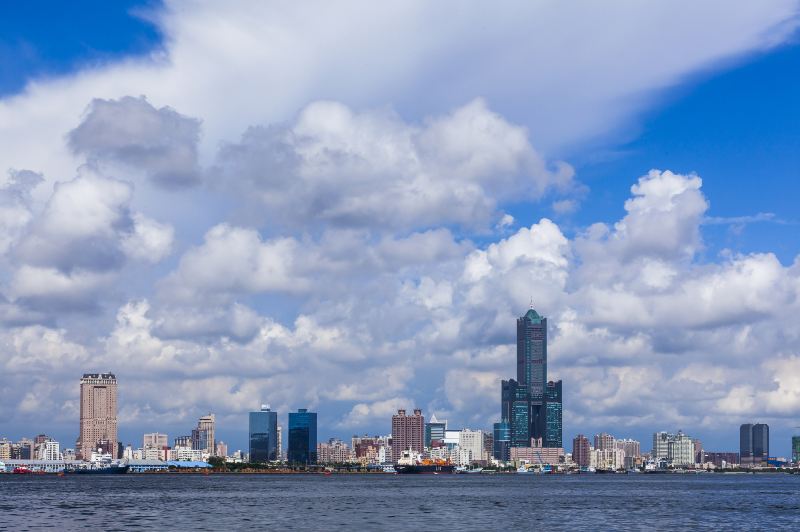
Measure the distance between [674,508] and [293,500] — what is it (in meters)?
66.0

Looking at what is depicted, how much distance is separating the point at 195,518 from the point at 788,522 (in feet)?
241

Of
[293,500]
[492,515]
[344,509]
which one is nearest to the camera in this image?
[492,515]

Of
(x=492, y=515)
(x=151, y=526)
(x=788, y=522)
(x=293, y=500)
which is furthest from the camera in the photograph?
(x=293, y=500)

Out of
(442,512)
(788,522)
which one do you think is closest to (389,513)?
(442,512)

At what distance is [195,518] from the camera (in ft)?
427

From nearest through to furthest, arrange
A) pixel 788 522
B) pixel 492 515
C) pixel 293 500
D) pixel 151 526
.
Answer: pixel 151 526, pixel 788 522, pixel 492 515, pixel 293 500

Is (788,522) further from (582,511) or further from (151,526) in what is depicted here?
(151,526)

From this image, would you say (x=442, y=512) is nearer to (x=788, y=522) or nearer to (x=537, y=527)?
(x=537, y=527)

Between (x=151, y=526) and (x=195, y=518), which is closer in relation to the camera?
(x=151, y=526)

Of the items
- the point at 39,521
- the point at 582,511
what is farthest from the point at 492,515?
the point at 39,521

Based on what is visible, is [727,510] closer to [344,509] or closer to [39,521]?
[344,509]

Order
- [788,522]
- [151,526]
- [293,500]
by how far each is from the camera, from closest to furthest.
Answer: [151,526] < [788,522] < [293,500]

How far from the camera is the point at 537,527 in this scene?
389 feet

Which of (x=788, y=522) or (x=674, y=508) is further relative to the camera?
(x=674, y=508)
